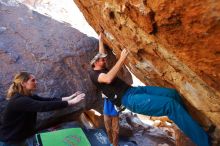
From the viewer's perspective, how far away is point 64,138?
5.51 meters

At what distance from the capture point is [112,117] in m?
5.98

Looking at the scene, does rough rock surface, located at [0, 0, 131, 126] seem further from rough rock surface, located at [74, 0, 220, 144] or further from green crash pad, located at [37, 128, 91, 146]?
rough rock surface, located at [74, 0, 220, 144]

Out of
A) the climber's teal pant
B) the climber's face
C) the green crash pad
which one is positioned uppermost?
the climber's face

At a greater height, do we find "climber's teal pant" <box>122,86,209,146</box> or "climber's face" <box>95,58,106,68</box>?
"climber's face" <box>95,58,106,68</box>

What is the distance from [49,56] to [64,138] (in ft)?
6.28

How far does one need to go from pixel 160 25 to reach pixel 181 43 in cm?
33

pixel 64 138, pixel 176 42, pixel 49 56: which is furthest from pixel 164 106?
pixel 49 56

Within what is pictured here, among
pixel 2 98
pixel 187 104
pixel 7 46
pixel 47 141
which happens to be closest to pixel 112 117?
pixel 47 141

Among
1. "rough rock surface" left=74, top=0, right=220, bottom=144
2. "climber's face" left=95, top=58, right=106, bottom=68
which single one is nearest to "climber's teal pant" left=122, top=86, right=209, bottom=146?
"rough rock surface" left=74, top=0, right=220, bottom=144

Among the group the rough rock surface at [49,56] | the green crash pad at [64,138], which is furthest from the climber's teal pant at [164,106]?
the rough rock surface at [49,56]

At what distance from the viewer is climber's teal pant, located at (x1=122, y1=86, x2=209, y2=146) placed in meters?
4.31

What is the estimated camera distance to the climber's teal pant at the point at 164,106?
4309 mm

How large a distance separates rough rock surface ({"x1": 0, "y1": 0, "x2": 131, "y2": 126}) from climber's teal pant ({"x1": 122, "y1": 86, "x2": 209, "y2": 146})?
6.05ft

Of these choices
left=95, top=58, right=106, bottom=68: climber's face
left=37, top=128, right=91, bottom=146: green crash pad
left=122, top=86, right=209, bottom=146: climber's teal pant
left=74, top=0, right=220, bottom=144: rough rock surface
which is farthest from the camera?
left=37, top=128, right=91, bottom=146: green crash pad
